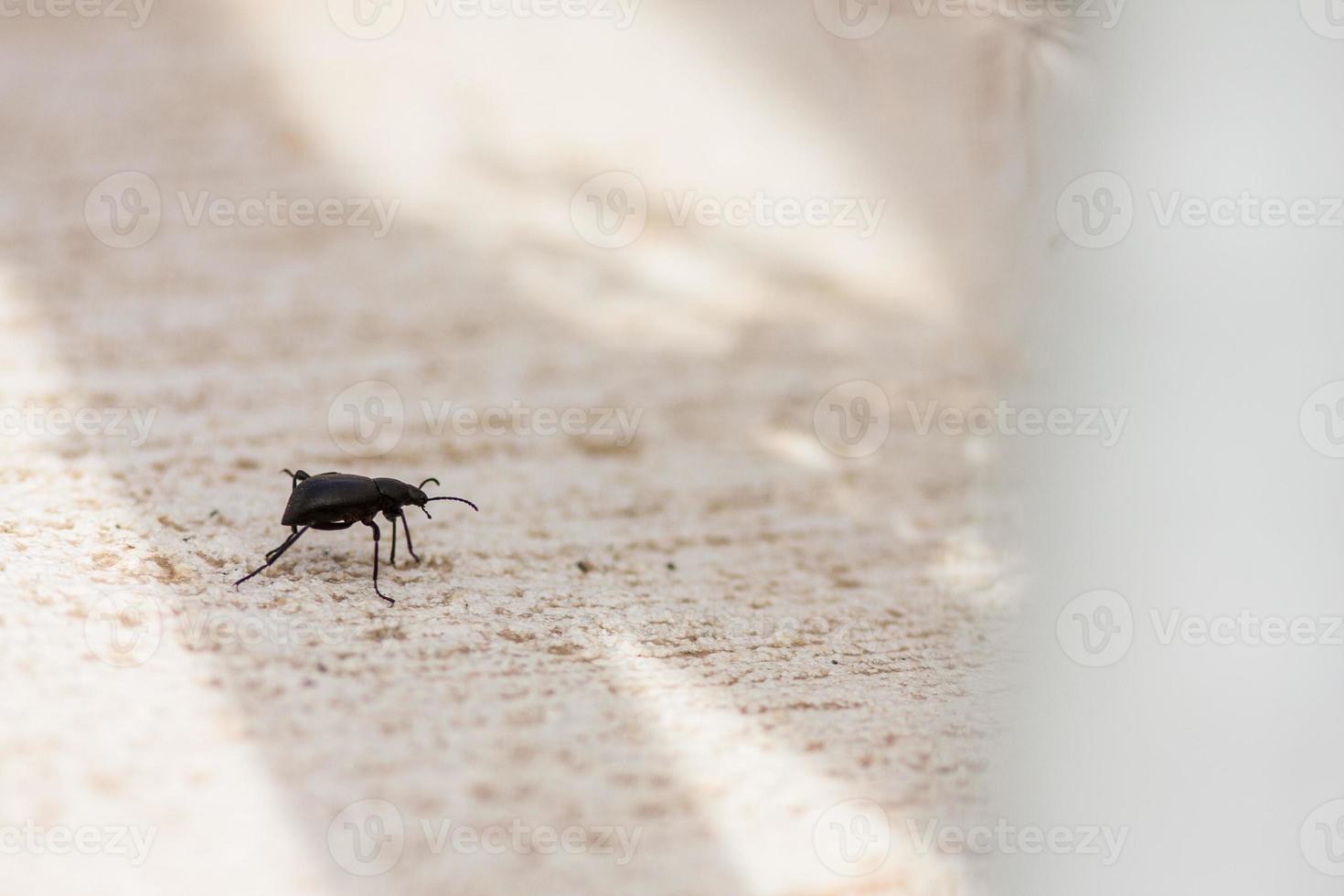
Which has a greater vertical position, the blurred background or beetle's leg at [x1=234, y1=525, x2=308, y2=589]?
the blurred background

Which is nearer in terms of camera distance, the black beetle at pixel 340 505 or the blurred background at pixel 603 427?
the blurred background at pixel 603 427

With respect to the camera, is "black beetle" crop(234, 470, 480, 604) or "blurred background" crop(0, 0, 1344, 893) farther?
"black beetle" crop(234, 470, 480, 604)

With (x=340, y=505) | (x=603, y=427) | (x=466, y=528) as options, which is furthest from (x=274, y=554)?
(x=603, y=427)

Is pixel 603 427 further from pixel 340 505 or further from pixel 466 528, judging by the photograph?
pixel 340 505

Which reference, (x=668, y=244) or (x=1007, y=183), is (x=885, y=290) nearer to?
(x=1007, y=183)

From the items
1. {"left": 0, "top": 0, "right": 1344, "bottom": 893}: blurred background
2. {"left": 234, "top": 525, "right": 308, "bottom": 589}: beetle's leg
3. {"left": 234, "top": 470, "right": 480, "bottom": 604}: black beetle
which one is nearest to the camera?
{"left": 0, "top": 0, "right": 1344, "bottom": 893}: blurred background

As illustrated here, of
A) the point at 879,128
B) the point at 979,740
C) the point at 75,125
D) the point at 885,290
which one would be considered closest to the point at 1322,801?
the point at 979,740
